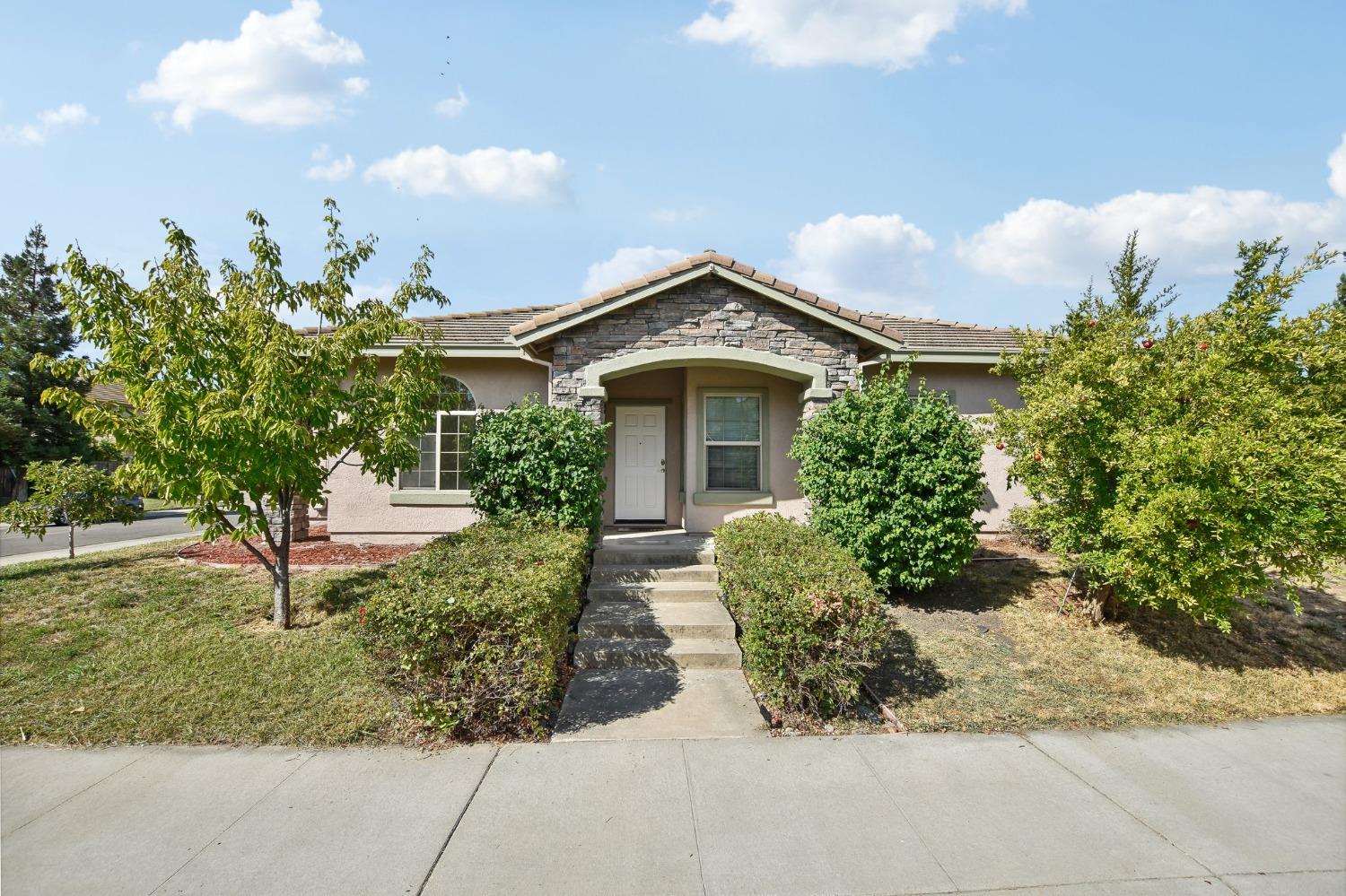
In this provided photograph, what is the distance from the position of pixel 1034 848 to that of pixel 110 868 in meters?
4.71

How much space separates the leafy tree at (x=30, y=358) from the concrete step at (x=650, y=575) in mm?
23671

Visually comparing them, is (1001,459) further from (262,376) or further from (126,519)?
(126,519)

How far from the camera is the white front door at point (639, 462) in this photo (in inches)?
447

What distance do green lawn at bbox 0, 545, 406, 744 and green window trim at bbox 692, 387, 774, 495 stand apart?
4676 millimetres

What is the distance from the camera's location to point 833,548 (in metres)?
6.59

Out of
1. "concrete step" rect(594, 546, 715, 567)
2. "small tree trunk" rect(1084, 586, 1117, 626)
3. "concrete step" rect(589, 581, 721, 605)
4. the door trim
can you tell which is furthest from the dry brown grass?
the door trim

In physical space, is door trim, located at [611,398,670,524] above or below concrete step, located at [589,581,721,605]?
above

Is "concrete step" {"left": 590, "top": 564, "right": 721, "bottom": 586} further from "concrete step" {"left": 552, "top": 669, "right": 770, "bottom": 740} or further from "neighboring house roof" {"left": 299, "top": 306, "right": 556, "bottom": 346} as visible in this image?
"neighboring house roof" {"left": 299, "top": 306, "right": 556, "bottom": 346}

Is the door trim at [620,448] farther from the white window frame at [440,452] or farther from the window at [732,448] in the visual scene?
the white window frame at [440,452]

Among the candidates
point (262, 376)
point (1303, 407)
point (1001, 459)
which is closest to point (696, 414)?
point (1001, 459)

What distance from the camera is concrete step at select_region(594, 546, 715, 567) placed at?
8.34 metres

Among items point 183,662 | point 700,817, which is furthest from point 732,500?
point 183,662

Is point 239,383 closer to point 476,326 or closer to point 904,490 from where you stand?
point 476,326

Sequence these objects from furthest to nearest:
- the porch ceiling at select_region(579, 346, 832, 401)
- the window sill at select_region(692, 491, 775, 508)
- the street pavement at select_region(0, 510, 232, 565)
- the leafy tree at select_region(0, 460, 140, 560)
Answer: the street pavement at select_region(0, 510, 232, 565) < the window sill at select_region(692, 491, 775, 508) < the porch ceiling at select_region(579, 346, 832, 401) < the leafy tree at select_region(0, 460, 140, 560)
